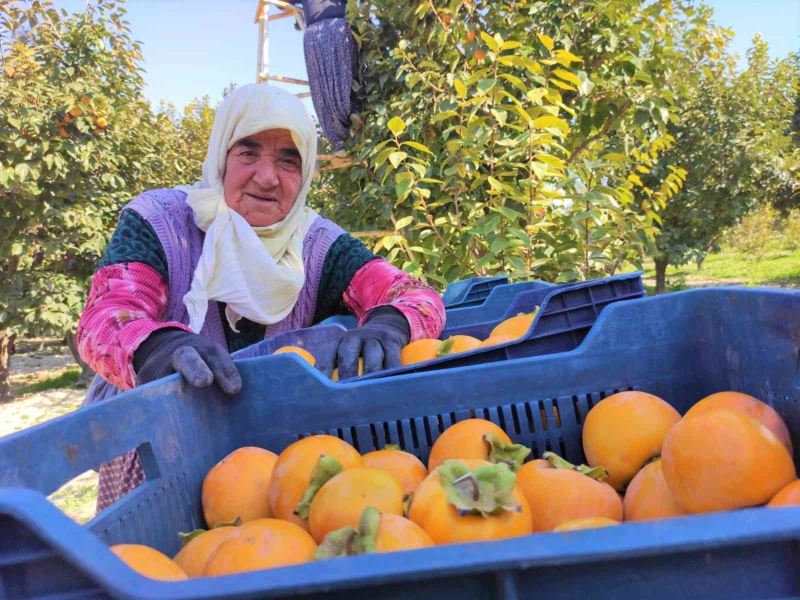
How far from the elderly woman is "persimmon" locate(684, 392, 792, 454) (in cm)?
75

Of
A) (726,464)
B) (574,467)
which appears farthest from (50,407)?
(726,464)

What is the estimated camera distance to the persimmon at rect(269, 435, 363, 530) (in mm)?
954

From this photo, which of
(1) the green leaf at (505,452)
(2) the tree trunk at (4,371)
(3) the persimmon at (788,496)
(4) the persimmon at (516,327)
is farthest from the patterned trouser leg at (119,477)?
(2) the tree trunk at (4,371)

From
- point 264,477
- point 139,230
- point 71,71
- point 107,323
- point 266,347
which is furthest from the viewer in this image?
point 71,71

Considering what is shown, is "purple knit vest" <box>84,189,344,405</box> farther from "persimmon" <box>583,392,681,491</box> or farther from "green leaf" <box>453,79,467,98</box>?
"green leaf" <box>453,79,467,98</box>

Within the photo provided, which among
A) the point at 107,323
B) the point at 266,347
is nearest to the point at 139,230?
the point at 107,323

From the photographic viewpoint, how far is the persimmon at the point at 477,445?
101 cm

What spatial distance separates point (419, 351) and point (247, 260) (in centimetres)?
75

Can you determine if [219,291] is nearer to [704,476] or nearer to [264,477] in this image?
[264,477]

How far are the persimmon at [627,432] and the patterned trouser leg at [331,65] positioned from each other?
4.06 metres

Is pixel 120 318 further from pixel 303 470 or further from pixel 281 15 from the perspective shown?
pixel 281 15

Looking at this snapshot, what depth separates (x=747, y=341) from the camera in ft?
3.57

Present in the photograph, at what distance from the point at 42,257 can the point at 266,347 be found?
6.46 metres

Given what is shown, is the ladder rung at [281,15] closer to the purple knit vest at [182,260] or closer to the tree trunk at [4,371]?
the tree trunk at [4,371]
